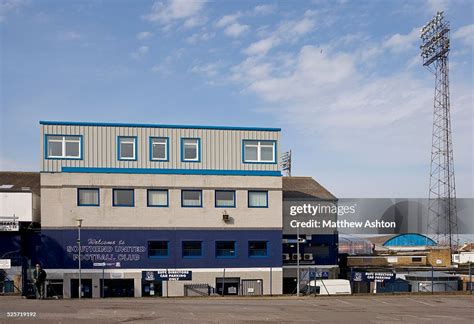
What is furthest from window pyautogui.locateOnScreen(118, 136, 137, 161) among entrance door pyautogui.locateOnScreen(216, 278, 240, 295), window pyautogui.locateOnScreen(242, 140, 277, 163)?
entrance door pyautogui.locateOnScreen(216, 278, 240, 295)

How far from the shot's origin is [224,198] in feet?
123

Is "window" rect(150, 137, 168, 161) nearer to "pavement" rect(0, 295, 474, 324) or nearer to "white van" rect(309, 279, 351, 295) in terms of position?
"pavement" rect(0, 295, 474, 324)

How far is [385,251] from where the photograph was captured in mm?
69250

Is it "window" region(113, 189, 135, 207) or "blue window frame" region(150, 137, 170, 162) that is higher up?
"blue window frame" region(150, 137, 170, 162)

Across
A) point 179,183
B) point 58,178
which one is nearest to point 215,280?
point 179,183

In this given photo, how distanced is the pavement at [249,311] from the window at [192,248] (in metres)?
8.20

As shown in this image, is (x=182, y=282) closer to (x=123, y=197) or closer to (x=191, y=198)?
(x=191, y=198)

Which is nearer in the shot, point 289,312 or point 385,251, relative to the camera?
point 289,312

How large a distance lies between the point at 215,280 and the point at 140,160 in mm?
8737

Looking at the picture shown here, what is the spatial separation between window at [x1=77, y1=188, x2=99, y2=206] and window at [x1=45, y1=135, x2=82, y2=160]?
206 centimetres

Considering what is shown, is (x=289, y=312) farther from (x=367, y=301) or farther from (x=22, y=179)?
(x=22, y=179)

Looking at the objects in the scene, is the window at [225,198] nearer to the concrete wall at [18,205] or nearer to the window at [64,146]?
the window at [64,146]

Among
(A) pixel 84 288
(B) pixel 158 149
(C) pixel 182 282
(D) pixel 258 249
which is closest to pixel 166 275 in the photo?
(C) pixel 182 282

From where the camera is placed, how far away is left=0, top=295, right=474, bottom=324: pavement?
65.2 ft
